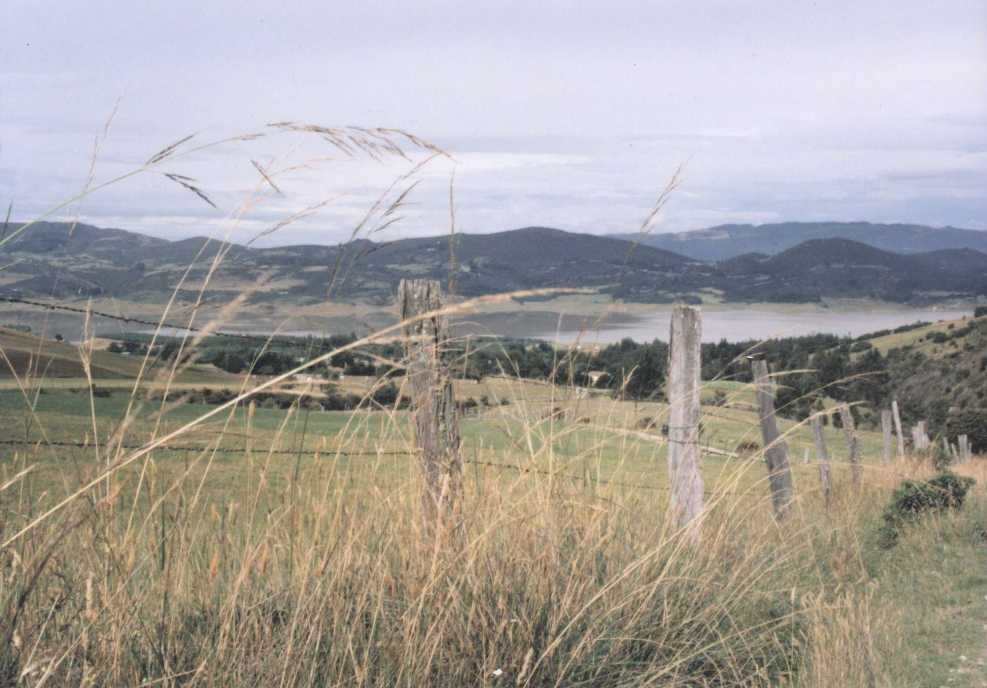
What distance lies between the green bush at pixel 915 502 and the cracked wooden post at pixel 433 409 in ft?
16.4

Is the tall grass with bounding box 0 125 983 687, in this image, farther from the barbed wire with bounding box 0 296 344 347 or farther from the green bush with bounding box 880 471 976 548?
the green bush with bounding box 880 471 976 548

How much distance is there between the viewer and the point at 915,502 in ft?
25.6

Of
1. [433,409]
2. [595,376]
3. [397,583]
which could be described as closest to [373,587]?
[397,583]

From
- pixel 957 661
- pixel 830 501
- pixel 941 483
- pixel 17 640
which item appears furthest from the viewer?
pixel 830 501

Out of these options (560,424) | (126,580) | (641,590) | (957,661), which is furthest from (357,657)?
(957,661)

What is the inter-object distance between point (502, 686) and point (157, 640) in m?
1.15

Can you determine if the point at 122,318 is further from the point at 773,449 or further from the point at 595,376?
the point at 773,449

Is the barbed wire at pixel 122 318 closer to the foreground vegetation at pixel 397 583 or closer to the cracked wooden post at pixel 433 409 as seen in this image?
the foreground vegetation at pixel 397 583

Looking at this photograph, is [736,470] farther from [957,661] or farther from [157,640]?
[157,640]

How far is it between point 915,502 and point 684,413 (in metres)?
3.72

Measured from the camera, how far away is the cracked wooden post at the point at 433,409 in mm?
3742

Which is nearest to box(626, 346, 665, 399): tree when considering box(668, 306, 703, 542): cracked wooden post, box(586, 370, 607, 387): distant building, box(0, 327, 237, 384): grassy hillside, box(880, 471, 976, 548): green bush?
box(668, 306, 703, 542): cracked wooden post

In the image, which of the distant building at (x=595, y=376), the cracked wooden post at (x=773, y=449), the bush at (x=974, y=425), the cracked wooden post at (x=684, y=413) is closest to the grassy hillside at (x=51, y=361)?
the distant building at (x=595, y=376)

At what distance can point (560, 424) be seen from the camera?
4301 millimetres
